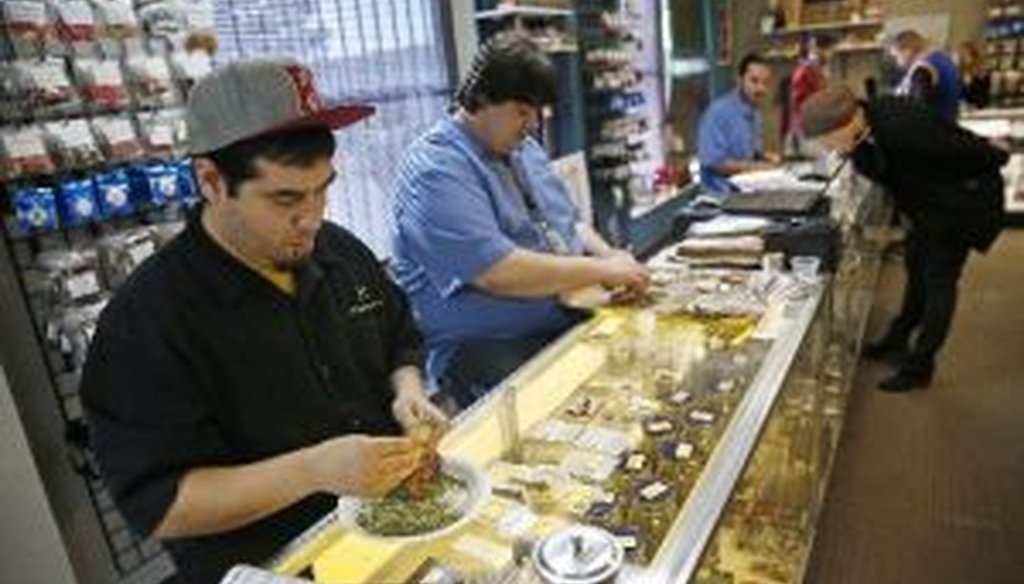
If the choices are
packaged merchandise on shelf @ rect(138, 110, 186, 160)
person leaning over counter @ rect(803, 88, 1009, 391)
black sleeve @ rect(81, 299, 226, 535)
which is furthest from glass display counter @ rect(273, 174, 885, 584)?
packaged merchandise on shelf @ rect(138, 110, 186, 160)

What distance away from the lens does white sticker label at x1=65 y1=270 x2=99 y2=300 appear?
8.55 ft

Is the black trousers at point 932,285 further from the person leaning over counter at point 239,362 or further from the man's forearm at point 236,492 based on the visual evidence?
the man's forearm at point 236,492

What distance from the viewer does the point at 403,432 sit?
1656mm

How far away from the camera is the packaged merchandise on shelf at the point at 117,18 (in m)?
2.71

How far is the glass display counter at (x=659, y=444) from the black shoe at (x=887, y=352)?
6.73ft

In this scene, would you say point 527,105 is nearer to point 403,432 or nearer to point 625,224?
point 403,432

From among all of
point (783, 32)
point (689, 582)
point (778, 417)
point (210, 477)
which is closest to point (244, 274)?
point (210, 477)

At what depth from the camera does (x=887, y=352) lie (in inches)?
191

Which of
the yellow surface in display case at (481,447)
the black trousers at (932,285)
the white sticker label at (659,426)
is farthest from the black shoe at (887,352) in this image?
the white sticker label at (659,426)

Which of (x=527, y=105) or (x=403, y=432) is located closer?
(x=403, y=432)

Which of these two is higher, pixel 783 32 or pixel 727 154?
pixel 783 32

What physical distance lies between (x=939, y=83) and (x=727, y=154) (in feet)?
6.78

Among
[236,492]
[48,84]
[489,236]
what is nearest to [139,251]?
[48,84]

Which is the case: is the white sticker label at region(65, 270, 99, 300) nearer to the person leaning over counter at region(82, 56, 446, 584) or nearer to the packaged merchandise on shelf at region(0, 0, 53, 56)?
the packaged merchandise on shelf at region(0, 0, 53, 56)
